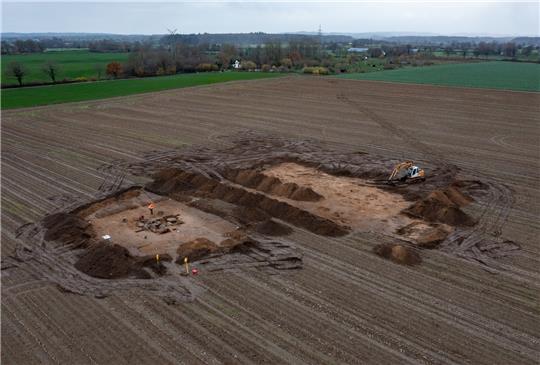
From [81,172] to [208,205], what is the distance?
1196 cm

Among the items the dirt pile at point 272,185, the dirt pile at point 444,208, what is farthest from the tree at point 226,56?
the dirt pile at point 444,208

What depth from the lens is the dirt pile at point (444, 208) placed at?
21.9 m

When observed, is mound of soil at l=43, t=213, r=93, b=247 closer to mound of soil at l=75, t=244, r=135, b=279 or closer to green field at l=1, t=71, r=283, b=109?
mound of soil at l=75, t=244, r=135, b=279

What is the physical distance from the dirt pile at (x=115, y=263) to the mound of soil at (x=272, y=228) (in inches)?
191

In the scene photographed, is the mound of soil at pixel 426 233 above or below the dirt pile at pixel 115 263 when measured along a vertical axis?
above

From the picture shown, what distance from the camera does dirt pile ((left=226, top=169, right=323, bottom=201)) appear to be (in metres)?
25.2

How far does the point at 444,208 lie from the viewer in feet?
73.7

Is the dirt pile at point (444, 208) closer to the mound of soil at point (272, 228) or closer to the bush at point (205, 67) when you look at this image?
the mound of soil at point (272, 228)

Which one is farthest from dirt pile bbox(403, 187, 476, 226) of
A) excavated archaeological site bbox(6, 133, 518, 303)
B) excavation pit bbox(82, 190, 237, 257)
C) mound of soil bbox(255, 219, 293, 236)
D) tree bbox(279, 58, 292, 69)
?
tree bbox(279, 58, 292, 69)

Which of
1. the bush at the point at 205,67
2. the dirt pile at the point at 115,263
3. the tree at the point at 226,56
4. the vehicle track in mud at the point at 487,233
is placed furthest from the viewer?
the tree at the point at 226,56

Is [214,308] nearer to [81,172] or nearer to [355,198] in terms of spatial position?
[355,198]

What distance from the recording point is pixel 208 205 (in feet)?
79.5

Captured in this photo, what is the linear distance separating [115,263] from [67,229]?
466 cm

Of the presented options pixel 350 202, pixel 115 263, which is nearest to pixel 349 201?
pixel 350 202
